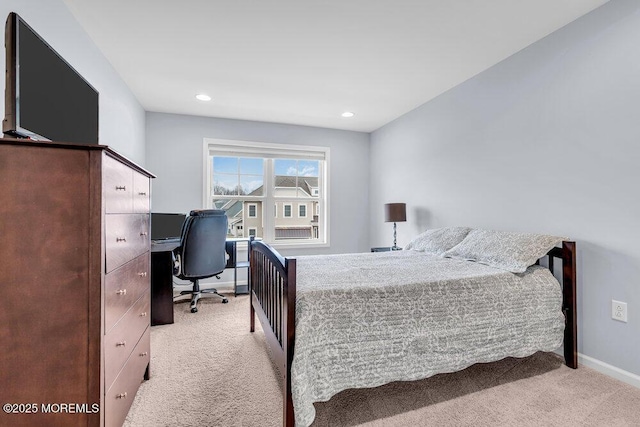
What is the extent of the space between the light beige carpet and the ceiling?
240cm

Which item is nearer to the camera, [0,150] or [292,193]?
[0,150]

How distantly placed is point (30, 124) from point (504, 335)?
2565mm

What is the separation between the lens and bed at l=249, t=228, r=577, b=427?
4.52 feet

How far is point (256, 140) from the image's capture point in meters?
4.25

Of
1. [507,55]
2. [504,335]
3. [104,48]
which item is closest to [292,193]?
[104,48]

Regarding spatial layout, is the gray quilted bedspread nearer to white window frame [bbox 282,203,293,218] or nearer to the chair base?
the chair base

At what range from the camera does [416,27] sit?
211 centimetres

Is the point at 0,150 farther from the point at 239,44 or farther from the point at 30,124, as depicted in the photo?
the point at 239,44

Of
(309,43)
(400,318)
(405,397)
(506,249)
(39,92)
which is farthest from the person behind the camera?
(309,43)

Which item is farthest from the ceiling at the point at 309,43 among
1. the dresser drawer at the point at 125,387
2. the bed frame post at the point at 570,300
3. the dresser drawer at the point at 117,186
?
the dresser drawer at the point at 125,387

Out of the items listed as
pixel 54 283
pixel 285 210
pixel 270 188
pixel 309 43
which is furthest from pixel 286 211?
pixel 54 283

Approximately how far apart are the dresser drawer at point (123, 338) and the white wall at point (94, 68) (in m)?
1.20

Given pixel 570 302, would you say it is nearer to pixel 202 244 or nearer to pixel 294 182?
pixel 202 244

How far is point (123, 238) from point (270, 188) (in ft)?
10.3
